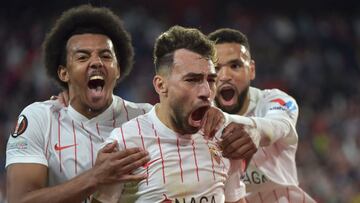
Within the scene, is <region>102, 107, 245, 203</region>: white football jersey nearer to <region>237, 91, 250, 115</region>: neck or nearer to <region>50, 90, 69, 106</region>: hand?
<region>50, 90, 69, 106</region>: hand

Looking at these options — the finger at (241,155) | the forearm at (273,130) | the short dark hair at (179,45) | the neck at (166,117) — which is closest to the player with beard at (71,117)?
the neck at (166,117)

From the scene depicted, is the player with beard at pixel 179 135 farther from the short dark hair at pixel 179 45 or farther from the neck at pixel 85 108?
the neck at pixel 85 108

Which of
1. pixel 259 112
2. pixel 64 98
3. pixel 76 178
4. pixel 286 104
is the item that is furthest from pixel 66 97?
pixel 286 104

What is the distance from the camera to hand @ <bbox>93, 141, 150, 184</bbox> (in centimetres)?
285

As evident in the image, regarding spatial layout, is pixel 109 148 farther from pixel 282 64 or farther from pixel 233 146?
pixel 282 64

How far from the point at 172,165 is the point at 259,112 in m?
1.24

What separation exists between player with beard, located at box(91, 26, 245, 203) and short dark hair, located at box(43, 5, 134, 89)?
486 mm

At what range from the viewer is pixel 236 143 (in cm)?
317

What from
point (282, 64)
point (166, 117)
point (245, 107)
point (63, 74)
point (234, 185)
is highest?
point (282, 64)

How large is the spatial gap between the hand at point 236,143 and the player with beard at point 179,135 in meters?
0.05

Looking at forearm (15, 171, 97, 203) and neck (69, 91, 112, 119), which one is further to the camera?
neck (69, 91, 112, 119)

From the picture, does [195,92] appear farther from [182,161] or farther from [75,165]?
[75,165]

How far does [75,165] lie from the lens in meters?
3.26

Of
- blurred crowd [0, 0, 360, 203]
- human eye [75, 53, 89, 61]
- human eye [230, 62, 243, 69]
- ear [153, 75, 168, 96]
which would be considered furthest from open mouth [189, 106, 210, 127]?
blurred crowd [0, 0, 360, 203]
